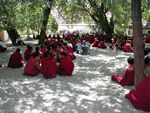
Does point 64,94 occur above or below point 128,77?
below

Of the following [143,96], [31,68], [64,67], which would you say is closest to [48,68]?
[64,67]

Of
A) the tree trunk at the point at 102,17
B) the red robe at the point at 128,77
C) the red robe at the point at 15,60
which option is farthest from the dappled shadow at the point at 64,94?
the tree trunk at the point at 102,17

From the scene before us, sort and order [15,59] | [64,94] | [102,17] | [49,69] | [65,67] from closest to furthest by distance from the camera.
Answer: [64,94] < [49,69] < [65,67] < [15,59] < [102,17]

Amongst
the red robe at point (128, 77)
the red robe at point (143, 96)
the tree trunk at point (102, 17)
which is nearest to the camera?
the red robe at point (143, 96)

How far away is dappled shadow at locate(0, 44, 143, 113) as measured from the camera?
3967 mm

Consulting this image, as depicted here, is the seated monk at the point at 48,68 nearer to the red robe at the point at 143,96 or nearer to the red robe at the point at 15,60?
the red robe at the point at 15,60

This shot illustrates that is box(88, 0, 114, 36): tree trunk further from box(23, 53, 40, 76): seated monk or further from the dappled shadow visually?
the dappled shadow

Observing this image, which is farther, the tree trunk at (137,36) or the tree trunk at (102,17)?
the tree trunk at (102,17)

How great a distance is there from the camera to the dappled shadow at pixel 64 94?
3.97m

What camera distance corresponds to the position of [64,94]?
15.8ft

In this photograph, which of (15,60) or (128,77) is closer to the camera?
(128,77)

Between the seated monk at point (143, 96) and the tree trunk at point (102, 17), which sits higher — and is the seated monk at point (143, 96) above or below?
below

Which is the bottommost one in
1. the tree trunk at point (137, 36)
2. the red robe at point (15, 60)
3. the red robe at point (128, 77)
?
the red robe at point (128, 77)

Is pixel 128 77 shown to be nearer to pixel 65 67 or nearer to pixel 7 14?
pixel 65 67
